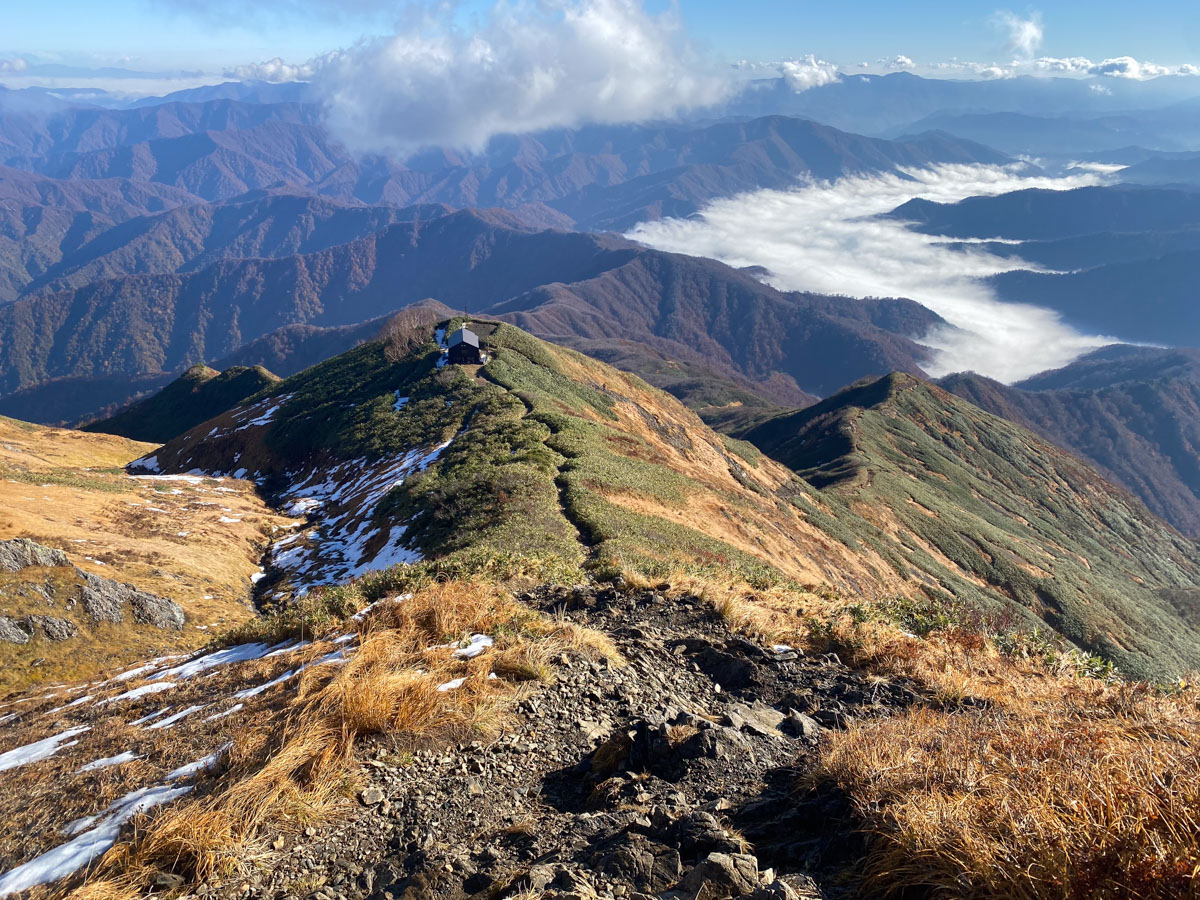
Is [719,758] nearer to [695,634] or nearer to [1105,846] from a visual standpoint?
[1105,846]

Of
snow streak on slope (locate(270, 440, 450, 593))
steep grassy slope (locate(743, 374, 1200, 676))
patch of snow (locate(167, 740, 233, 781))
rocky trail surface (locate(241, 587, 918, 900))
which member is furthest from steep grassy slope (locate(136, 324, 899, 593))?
steep grassy slope (locate(743, 374, 1200, 676))

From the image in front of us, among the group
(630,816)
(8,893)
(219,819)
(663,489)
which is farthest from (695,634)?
(663,489)

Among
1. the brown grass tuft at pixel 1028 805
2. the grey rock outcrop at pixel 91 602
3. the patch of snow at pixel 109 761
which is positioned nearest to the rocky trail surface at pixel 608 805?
the brown grass tuft at pixel 1028 805

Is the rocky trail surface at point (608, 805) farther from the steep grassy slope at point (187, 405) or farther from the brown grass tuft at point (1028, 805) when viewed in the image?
Result: the steep grassy slope at point (187, 405)

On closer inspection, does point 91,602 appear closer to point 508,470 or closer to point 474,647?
point 508,470

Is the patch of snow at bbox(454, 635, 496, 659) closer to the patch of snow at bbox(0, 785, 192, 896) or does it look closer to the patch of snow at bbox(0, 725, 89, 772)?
the patch of snow at bbox(0, 785, 192, 896)
